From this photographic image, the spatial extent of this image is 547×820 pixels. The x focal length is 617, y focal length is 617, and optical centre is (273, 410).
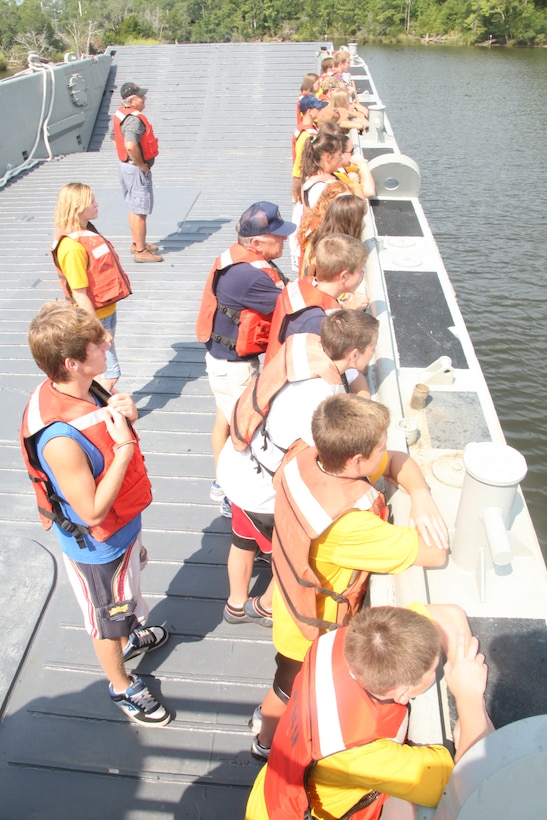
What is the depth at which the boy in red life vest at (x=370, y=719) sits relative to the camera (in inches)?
60.8

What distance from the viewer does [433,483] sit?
247 centimetres

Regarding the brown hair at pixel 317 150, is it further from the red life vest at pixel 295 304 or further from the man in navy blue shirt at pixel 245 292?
the red life vest at pixel 295 304

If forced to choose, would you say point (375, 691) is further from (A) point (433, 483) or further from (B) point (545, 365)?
(B) point (545, 365)

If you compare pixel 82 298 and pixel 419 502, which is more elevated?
pixel 419 502

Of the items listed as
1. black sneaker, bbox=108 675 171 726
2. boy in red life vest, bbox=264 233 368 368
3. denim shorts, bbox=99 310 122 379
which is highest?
boy in red life vest, bbox=264 233 368 368

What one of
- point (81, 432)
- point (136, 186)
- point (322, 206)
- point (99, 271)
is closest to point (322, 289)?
point (322, 206)

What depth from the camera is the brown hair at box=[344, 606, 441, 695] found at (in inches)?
60.4

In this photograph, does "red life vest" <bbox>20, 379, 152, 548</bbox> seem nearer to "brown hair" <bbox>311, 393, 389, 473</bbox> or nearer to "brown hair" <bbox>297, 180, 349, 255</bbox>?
"brown hair" <bbox>311, 393, 389, 473</bbox>

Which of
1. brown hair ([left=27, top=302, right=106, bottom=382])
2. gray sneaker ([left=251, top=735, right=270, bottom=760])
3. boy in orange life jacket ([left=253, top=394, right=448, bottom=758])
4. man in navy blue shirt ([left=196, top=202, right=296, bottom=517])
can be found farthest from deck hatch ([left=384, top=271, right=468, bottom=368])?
gray sneaker ([left=251, top=735, right=270, bottom=760])

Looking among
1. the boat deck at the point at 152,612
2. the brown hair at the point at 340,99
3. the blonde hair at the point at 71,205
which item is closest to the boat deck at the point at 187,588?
the boat deck at the point at 152,612

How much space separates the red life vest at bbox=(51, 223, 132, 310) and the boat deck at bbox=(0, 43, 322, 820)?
104cm

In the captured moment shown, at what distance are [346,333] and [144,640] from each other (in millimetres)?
1729

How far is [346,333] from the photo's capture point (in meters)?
2.27

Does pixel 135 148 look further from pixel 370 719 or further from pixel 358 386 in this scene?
pixel 370 719
